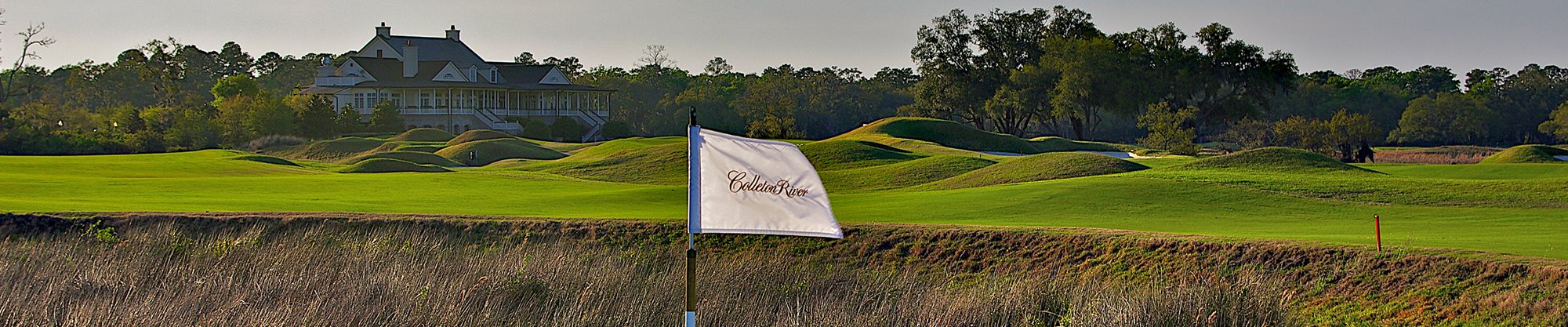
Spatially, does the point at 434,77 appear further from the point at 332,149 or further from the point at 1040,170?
the point at 1040,170

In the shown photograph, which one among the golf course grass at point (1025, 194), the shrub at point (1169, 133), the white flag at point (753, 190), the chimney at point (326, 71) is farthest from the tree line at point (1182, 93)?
the white flag at point (753, 190)

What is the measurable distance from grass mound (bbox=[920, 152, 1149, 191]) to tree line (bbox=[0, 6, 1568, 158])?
58.1ft

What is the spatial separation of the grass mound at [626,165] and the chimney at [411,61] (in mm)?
37097

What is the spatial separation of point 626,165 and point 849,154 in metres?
6.12

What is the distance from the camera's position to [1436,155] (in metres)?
62.6

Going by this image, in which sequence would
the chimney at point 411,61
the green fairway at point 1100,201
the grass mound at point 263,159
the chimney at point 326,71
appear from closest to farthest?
1. the green fairway at point 1100,201
2. the grass mound at point 263,159
3. the chimney at point 411,61
4. the chimney at point 326,71

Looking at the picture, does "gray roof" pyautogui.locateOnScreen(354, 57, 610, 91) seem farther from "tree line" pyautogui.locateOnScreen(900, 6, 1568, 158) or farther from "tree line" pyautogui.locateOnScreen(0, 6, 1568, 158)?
"tree line" pyautogui.locateOnScreen(900, 6, 1568, 158)

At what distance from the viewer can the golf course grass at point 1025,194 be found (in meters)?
19.1

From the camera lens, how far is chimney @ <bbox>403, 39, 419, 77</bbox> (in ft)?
269

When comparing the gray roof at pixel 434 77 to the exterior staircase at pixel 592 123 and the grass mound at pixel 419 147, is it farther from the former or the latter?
the grass mound at pixel 419 147

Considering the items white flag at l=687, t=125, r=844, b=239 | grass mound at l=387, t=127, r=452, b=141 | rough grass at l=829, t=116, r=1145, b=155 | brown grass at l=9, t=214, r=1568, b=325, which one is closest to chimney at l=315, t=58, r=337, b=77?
grass mound at l=387, t=127, r=452, b=141

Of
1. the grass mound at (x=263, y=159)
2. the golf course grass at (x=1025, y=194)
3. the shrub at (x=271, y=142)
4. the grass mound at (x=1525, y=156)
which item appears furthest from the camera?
the shrub at (x=271, y=142)

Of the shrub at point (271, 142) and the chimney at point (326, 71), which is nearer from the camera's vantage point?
the shrub at point (271, 142)

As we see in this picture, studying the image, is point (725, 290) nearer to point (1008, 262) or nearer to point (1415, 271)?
point (1008, 262)
